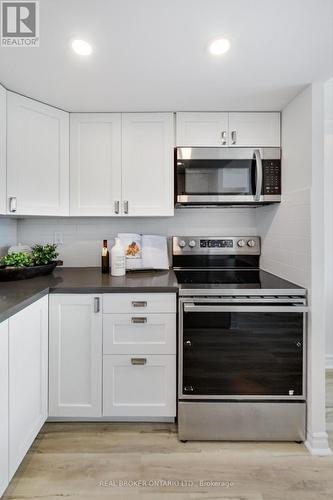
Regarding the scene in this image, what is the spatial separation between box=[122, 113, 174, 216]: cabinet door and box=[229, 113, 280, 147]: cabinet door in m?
0.46

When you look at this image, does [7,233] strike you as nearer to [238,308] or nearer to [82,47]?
[82,47]

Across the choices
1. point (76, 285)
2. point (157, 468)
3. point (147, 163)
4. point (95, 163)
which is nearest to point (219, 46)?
point (147, 163)

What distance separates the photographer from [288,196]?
1904 millimetres

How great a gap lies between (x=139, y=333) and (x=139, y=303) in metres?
0.18

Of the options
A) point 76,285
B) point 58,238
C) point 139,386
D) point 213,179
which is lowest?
point 139,386

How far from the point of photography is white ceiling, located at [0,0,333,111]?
1143 mm

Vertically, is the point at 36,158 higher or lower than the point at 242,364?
higher

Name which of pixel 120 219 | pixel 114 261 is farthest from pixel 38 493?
pixel 120 219

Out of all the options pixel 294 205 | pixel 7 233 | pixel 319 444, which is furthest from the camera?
pixel 7 233

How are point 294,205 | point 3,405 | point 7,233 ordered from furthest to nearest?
point 7,233 < point 294,205 < point 3,405

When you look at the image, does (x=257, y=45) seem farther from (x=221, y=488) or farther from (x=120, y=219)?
(x=221, y=488)

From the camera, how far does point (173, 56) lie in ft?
4.69

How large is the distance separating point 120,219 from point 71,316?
Result: 3.28ft

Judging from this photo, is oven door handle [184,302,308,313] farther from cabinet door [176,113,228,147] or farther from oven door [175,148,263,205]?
cabinet door [176,113,228,147]
